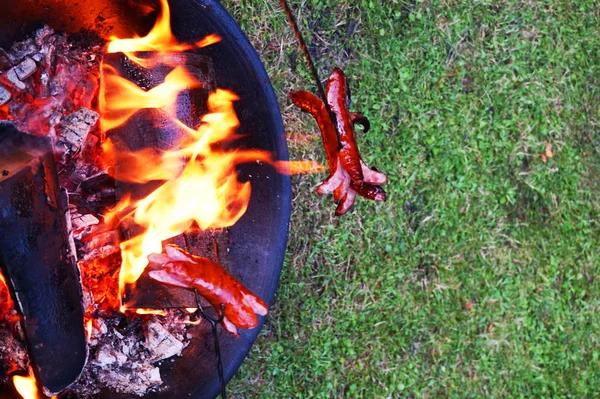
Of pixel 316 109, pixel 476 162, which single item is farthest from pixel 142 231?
pixel 476 162

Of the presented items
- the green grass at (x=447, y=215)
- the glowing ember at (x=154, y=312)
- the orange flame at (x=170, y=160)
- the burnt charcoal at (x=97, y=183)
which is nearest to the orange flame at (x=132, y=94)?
the orange flame at (x=170, y=160)

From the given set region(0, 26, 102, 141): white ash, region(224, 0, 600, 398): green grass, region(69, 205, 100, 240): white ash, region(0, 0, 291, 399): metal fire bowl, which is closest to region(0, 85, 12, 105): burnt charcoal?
region(0, 26, 102, 141): white ash

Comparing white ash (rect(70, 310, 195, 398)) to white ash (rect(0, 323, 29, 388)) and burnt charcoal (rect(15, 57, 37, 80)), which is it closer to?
white ash (rect(0, 323, 29, 388))

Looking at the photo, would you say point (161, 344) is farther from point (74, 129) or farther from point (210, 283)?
point (74, 129)

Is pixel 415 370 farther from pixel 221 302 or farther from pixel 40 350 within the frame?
pixel 40 350

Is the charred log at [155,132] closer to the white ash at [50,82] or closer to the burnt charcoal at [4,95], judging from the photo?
the white ash at [50,82]

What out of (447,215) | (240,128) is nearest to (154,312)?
(240,128)
